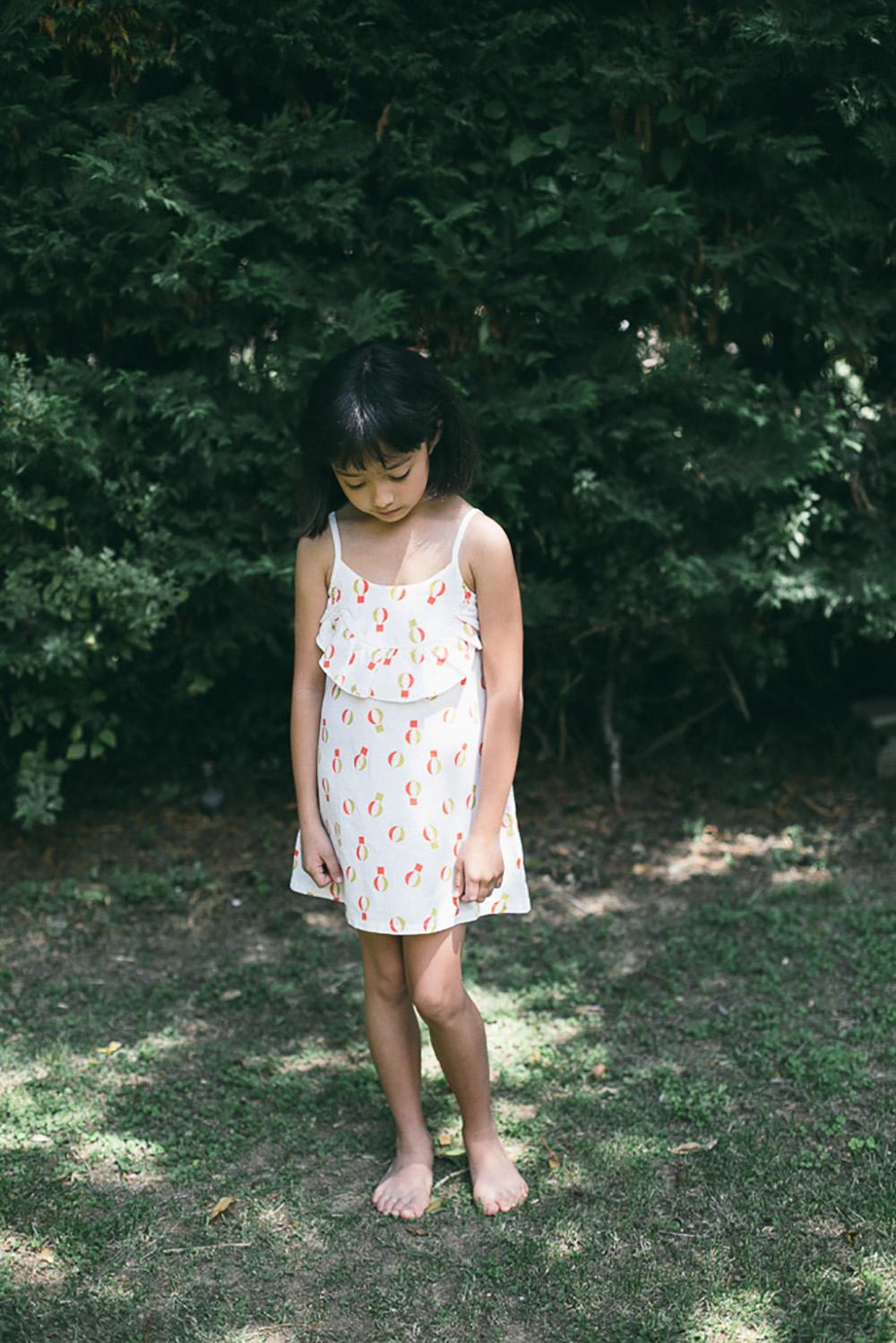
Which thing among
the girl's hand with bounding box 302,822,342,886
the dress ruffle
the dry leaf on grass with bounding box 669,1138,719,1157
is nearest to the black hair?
the dress ruffle

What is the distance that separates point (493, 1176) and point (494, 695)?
3.56 feet

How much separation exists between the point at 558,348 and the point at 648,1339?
111 inches

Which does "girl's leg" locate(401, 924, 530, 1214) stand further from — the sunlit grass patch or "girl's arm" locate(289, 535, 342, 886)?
the sunlit grass patch

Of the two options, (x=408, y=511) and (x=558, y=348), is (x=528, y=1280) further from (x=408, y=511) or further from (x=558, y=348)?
(x=558, y=348)

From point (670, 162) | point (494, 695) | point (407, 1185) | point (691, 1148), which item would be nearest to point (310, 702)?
point (494, 695)

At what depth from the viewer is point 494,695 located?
2516 mm

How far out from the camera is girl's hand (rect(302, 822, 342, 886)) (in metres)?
2.63

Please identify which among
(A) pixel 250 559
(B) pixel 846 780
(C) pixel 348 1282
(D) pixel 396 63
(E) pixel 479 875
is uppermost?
(D) pixel 396 63

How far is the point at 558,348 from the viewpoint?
3951 mm

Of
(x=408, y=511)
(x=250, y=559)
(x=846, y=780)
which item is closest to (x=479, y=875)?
(x=408, y=511)

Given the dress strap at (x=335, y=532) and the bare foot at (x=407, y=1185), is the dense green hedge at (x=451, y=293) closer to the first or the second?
the dress strap at (x=335, y=532)

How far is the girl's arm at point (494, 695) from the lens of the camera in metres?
2.49

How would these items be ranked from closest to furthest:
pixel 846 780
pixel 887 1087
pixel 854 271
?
pixel 887 1087
pixel 854 271
pixel 846 780

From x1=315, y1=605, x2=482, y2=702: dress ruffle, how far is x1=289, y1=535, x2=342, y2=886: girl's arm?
12 centimetres
